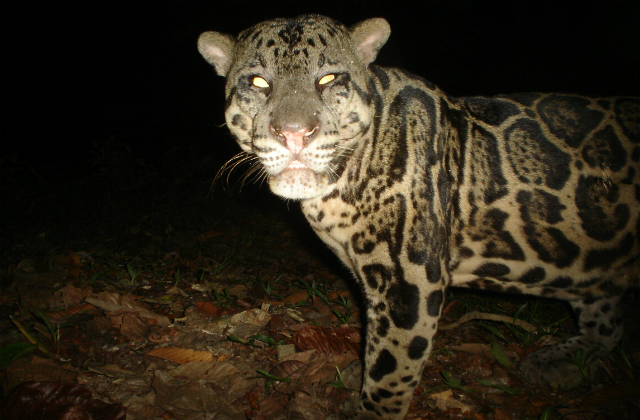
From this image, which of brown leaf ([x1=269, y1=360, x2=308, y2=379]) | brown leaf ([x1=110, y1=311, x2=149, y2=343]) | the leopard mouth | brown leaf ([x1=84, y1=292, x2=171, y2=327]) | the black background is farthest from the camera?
the black background

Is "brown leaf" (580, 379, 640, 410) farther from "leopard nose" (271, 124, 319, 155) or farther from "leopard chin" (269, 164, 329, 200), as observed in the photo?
"leopard nose" (271, 124, 319, 155)

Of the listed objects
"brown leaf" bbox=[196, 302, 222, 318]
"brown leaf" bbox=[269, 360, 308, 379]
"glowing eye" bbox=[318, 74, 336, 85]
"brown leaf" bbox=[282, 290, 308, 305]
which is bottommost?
"brown leaf" bbox=[282, 290, 308, 305]

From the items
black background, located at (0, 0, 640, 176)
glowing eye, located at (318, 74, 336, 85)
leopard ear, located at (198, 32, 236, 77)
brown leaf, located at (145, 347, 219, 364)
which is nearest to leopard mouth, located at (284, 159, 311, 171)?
glowing eye, located at (318, 74, 336, 85)

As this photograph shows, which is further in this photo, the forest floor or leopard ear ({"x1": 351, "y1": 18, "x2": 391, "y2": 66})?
leopard ear ({"x1": 351, "y1": 18, "x2": 391, "y2": 66})

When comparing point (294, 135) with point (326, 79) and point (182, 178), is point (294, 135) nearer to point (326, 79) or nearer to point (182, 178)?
point (326, 79)

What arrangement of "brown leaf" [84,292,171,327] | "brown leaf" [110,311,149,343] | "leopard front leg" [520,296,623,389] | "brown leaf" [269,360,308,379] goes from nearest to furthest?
1. "brown leaf" [269,360,308,379]
2. "leopard front leg" [520,296,623,389]
3. "brown leaf" [110,311,149,343]
4. "brown leaf" [84,292,171,327]

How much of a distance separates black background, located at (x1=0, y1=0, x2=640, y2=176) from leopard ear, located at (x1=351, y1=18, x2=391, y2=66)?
334 inches

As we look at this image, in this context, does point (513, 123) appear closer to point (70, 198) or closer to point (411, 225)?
point (411, 225)

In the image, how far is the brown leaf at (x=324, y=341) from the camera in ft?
11.8

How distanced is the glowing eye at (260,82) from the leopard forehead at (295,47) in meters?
0.07

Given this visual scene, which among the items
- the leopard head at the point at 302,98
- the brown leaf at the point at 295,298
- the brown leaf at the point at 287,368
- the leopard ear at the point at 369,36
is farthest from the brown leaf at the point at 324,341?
the leopard ear at the point at 369,36

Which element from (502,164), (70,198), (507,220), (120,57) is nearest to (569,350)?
(507,220)

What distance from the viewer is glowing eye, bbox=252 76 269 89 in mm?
2912

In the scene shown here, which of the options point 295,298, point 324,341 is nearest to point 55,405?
point 324,341
